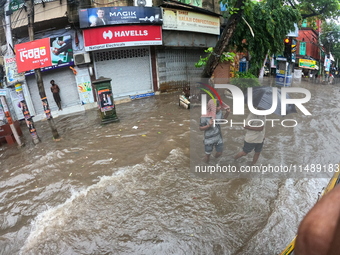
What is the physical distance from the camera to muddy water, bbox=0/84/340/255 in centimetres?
354

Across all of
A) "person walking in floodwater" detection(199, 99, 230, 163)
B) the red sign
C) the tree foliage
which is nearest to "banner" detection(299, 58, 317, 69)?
the tree foliage

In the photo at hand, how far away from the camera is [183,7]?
1289 centimetres

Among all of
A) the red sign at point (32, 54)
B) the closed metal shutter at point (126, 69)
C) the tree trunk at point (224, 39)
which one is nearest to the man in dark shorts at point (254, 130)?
the tree trunk at point (224, 39)

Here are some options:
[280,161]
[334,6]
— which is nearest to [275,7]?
[334,6]

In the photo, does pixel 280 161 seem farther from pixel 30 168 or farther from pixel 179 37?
pixel 179 37

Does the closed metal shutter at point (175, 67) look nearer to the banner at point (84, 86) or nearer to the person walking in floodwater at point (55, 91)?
the banner at point (84, 86)

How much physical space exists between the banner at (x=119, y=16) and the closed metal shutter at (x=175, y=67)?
196 cm

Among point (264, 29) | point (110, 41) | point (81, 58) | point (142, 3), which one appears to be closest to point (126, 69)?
point (110, 41)

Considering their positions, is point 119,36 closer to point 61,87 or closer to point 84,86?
point 84,86

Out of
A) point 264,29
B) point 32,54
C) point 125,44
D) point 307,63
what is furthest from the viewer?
point 307,63

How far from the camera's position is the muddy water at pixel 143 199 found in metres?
3.54

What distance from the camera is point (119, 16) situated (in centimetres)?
1128

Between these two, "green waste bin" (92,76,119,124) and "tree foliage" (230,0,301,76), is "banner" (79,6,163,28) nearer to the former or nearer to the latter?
"green waste bin" (92,76,119,124)

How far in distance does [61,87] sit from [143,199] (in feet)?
31.3
